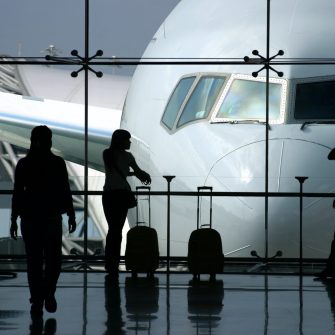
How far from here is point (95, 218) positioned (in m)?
18.9

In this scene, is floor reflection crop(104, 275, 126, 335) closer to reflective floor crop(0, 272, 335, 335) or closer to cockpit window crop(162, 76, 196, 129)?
reflective floor crop(0, 272, 335, 335)

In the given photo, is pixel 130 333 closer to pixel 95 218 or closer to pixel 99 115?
pixel 99 115

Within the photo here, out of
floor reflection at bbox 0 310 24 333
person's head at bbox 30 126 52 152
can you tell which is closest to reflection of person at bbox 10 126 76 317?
person's head at bbox 30 126 52 152

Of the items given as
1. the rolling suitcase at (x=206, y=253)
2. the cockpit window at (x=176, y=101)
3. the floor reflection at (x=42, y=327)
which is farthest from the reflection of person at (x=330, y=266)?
the floor reflection at (x=42, y=327)

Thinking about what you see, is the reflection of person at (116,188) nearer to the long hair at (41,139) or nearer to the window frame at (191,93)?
the window frame at (191,93)

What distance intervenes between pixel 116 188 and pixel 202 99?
2.12 m

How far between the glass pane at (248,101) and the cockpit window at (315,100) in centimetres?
20

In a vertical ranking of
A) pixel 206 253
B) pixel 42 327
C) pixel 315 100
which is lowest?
pixel 42 327

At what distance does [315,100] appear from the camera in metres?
11.6

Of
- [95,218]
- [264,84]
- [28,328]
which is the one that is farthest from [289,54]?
[95,218]

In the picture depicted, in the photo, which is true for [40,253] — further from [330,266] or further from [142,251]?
[330,266]

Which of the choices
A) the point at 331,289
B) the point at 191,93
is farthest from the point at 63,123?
the point at 331,289

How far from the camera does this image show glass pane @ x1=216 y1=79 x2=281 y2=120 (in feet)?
37.8

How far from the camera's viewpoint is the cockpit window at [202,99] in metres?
11.8
